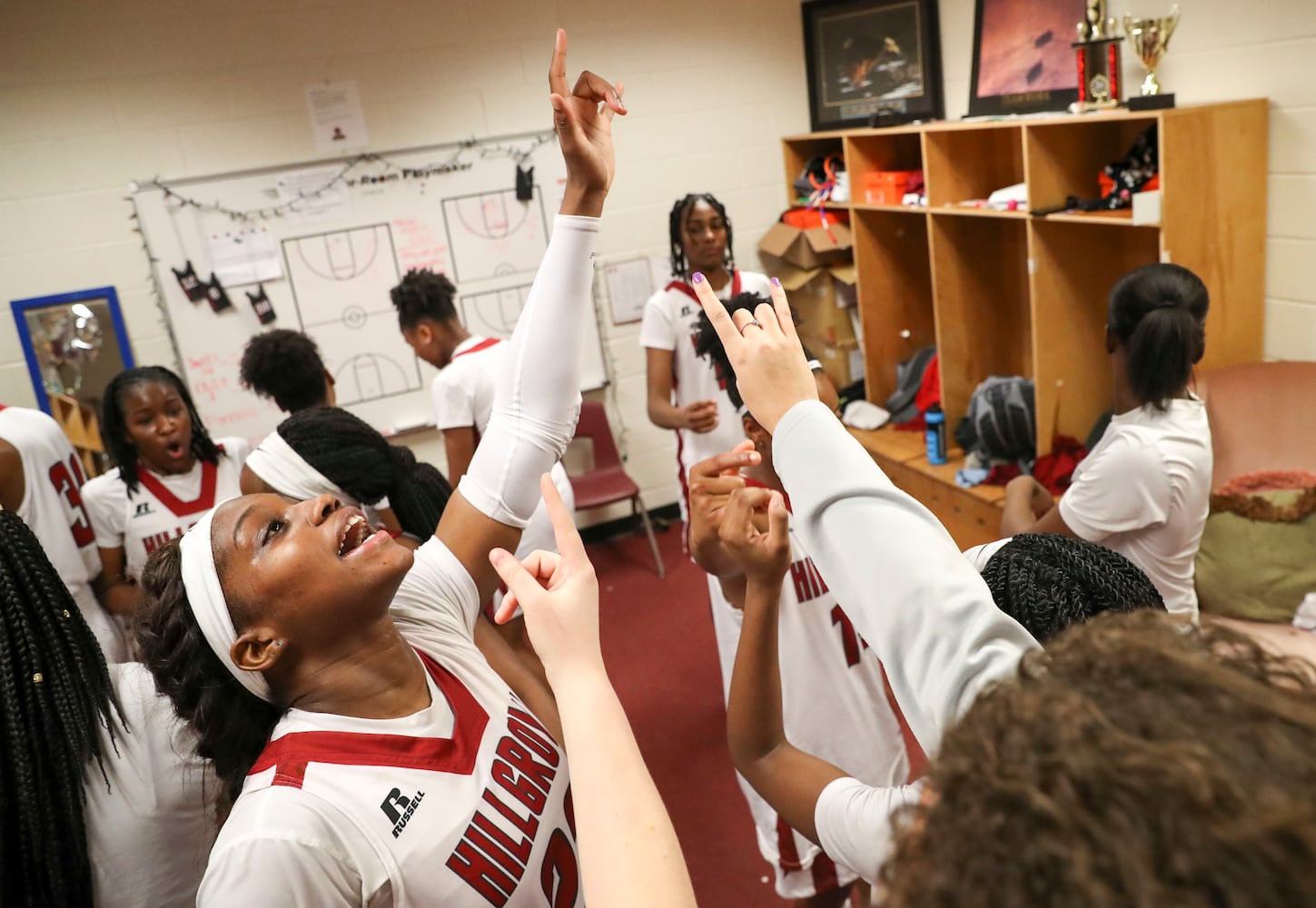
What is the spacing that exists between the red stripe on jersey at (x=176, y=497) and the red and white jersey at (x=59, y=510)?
0.54 feet

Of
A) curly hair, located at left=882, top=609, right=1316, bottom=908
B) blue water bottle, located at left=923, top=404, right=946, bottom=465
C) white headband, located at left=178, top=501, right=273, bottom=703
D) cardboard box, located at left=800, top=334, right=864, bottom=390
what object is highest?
curly hair, located at left=882, top=609, right=1316, bottom=908

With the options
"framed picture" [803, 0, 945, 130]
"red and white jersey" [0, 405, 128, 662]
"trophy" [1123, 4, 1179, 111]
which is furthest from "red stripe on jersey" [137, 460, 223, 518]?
"framed picture" [803, 0, 945, 130]

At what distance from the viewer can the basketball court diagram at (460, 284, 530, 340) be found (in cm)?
452

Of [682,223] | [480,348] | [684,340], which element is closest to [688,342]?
[684,340]

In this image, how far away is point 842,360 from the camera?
495 centimetres

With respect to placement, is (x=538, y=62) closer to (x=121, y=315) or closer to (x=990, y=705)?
(x=121, y=315)

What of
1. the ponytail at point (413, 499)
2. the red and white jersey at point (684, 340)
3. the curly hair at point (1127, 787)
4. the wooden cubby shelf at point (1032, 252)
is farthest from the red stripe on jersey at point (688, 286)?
the curly hair at point (1127, 787)

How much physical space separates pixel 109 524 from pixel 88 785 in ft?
5.13

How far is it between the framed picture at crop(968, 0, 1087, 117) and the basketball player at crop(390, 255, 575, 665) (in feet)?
7.73

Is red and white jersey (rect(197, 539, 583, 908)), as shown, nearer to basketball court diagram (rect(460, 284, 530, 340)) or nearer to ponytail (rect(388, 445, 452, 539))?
ponytail (rect(388, 445, 452, 539))

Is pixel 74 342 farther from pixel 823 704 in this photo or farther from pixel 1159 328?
pixel 1159 328

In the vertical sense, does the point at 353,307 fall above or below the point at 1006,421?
above

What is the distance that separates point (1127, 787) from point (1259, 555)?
7.69 ft

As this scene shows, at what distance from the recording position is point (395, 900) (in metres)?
0.97
